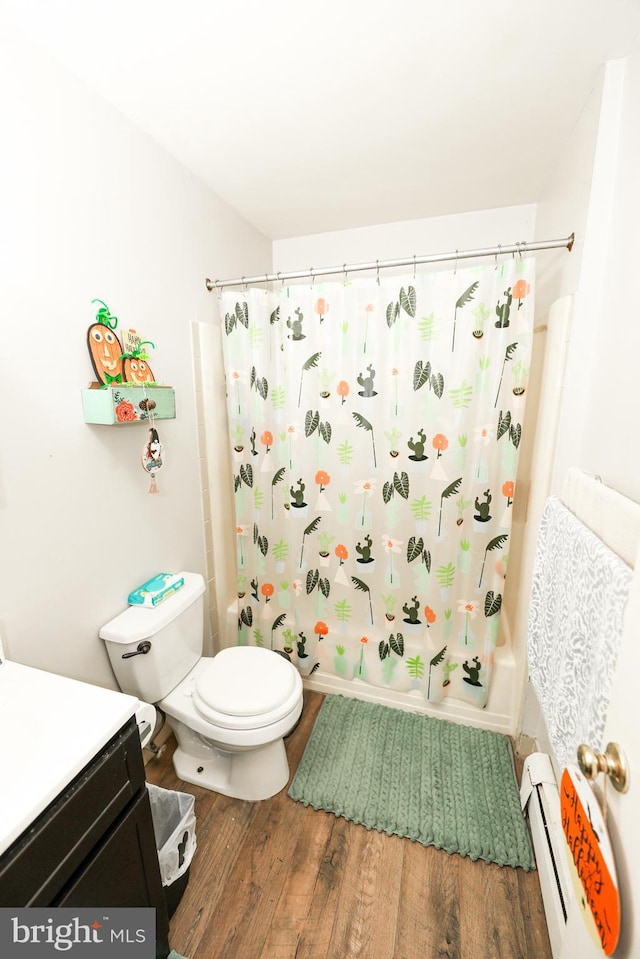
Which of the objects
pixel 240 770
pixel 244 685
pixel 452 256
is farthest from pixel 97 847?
pixel 452 256

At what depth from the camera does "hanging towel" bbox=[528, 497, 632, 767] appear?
0.64 metres

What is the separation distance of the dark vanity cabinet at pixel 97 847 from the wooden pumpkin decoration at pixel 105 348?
0.97m

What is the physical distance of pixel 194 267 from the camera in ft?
5.41

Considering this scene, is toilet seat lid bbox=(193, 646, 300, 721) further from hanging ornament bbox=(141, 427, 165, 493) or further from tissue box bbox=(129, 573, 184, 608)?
hanging ornament bbox=(141, 427, 165, 493)

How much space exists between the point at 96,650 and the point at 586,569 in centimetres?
141

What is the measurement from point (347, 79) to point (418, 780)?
233cm

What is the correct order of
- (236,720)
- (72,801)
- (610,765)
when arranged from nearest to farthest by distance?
(610,765) → (72,801) → (236,720)

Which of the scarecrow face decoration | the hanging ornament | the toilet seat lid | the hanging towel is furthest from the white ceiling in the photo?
the toilet seat lid

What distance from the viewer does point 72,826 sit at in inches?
28.4

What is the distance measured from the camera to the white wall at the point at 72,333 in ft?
3.31

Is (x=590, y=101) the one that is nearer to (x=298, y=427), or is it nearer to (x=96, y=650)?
(x=298, y=427)

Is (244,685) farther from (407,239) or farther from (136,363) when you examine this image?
(407,239)

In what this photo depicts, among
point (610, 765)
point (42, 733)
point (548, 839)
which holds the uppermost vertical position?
point (610, 765)

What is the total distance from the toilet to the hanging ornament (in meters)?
0.43
